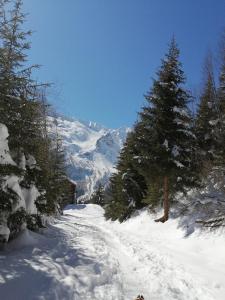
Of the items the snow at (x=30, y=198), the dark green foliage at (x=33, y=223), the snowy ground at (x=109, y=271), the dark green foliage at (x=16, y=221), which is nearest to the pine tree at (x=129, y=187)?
the dark green foliage at (x=33, y=223)

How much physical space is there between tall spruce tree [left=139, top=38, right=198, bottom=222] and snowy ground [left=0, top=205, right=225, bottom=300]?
6.15 m

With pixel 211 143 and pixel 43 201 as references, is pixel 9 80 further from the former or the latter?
pixel 211 143

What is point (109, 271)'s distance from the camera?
927cm

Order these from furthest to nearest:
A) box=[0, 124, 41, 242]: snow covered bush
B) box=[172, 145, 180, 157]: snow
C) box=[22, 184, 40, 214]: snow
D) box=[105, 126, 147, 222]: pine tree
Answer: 1. box=[105, 126, 147, 222]: pine tree
2. box=[172, 145, 180, 157]: snow
3. box=[22, 184, 40, 214]: snow
4. box=[0, 124, 41, 242]: snow covered bush

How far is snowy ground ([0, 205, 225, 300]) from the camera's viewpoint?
7.44 m

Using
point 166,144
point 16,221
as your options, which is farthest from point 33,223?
point 166,144

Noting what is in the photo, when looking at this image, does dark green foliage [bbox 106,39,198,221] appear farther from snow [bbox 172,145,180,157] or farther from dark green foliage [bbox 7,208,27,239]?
dark green foliage [bbox 7,208,27,239]

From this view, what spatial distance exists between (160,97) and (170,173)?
185 inches

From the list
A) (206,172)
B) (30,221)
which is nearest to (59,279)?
(30,221)

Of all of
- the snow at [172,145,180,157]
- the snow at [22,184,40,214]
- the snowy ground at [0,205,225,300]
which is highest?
the snow at [172,145,180,157]

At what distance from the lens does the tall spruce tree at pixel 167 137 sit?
20906 mm

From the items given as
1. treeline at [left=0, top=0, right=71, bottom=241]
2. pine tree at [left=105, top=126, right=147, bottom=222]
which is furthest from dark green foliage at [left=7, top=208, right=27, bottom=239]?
pine tree at [left=105, top=126, right=147, bottom=222]

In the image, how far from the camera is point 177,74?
74.2ft

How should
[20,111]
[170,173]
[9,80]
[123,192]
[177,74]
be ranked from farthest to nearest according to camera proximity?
[123,192], [177,74], [170,173], [20,111], [9,80]
